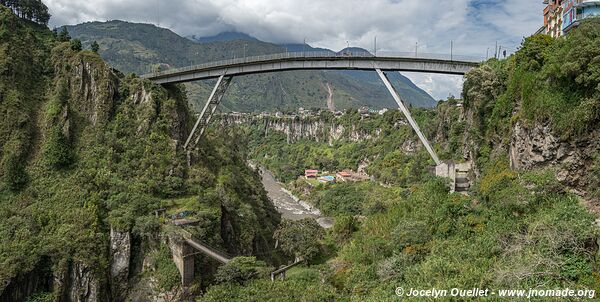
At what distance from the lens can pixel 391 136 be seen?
2751 inches

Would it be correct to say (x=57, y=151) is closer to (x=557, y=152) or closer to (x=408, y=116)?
(x=408, y=116)

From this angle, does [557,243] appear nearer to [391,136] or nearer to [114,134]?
[114,134]

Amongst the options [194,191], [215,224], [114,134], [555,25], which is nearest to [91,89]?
[114,134]

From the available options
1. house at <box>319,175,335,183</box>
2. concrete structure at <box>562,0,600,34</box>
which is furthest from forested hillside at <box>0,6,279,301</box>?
house at <box>319,175,335,183</box>

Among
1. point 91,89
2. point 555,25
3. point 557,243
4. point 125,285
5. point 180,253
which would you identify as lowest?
point 125,285

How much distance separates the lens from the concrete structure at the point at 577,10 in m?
23.0

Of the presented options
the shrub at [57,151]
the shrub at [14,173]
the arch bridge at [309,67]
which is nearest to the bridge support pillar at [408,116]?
the arch bridge at [309,67]

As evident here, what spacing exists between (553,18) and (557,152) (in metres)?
20.7

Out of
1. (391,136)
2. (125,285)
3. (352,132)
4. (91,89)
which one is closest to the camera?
(125,285)

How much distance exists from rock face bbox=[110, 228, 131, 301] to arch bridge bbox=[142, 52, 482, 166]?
34.8ft

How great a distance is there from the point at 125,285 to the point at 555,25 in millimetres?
37030

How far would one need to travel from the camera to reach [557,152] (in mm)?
14211

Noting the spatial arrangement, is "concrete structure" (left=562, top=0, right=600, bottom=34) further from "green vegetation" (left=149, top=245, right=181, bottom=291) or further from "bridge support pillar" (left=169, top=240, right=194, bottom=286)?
"green vegetation" (left=149, top=245, right=181, bottom=291)

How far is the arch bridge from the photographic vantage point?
23234 millimetres
